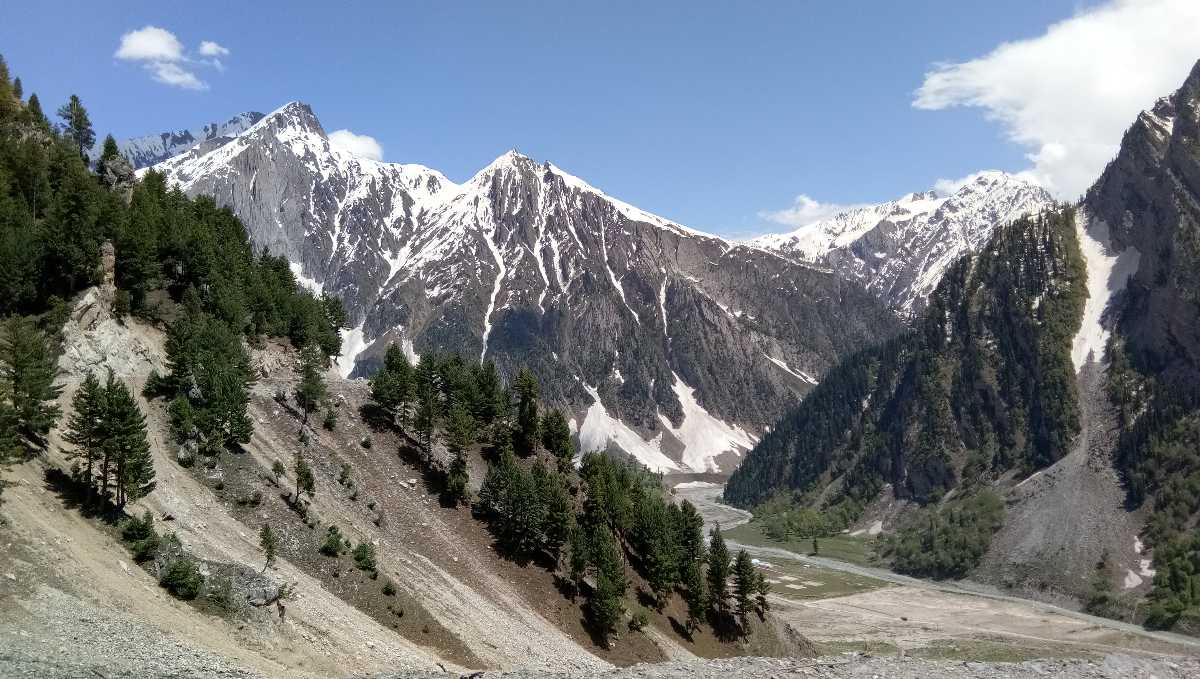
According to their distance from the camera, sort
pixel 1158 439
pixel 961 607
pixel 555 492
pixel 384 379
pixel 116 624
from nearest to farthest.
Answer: pixel 116 624
pixel 555 492
pixel 384 379
pixel 961 607
pixel 1158 439

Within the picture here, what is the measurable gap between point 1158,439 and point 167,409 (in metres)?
213

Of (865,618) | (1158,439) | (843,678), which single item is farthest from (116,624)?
(1158,439)

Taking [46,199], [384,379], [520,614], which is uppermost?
[46,199]

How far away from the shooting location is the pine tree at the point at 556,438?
93688mm

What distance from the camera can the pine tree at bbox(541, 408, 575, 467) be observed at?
93688 mm

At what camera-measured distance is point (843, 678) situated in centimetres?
2789

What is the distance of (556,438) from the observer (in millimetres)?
93688

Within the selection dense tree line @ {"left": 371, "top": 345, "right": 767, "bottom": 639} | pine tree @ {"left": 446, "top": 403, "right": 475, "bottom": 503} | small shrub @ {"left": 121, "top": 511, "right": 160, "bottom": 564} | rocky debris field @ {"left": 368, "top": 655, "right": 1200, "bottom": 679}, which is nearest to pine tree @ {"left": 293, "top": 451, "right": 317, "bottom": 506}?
pine tree @ {"left": 446, "top": 403, "right": 475, "bottom": 503}

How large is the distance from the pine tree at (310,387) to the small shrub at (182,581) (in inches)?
1290

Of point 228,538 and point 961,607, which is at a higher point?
point 228,538

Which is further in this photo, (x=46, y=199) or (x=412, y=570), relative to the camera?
(x=46, y=199)

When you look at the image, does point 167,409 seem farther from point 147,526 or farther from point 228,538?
point 147,526

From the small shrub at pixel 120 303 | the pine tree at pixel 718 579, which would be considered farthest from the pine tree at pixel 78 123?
the pine tree at pixel 718 579

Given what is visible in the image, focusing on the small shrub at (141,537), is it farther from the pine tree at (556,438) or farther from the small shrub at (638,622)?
the pine tree at (556,438)
